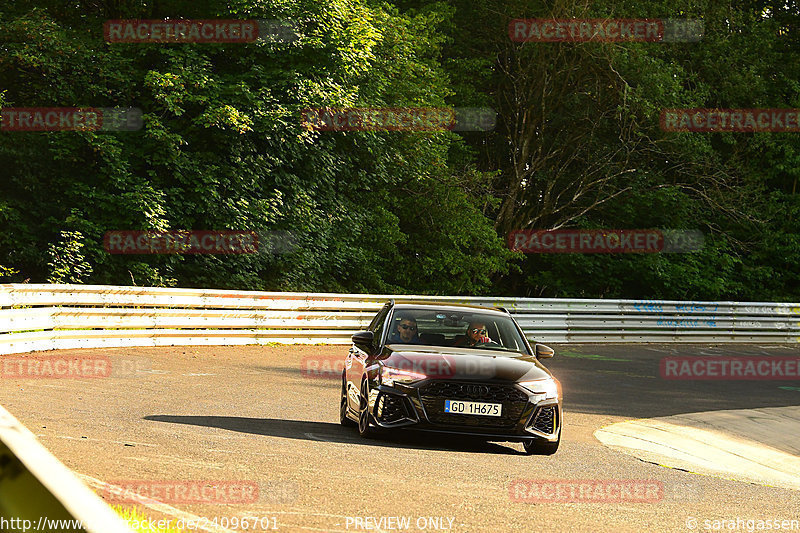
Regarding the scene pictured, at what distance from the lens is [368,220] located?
3122 cm

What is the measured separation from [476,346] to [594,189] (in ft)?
94.8

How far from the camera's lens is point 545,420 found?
32.9 ft

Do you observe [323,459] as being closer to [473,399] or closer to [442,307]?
[473,399]

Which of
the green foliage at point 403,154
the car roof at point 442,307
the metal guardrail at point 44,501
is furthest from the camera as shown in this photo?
the green foliage at point 403,154

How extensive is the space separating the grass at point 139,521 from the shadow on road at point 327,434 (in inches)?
172

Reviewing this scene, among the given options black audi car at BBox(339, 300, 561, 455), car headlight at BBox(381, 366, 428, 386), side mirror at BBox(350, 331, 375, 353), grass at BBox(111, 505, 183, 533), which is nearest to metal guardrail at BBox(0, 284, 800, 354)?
side mirror at BBox(350, 331, 375, 353)

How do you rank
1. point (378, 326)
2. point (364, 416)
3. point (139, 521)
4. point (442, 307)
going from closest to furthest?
point (139, 521), point (364, 416), point (442, 307), point (378, 326)

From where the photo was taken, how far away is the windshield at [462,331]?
10.9m

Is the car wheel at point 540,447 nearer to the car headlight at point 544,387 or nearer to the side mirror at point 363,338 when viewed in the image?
the car headlight at point 544,387

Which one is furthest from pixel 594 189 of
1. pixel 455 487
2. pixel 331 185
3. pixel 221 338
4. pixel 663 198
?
pixel 455 487

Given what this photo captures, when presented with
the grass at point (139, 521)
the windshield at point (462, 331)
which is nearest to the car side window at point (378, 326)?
the windshield at point (462, 331)

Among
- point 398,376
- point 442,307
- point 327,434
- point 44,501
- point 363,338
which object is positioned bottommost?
point 327,434

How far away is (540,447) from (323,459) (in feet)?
8.38

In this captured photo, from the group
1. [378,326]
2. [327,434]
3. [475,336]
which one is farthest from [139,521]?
[378,326]
